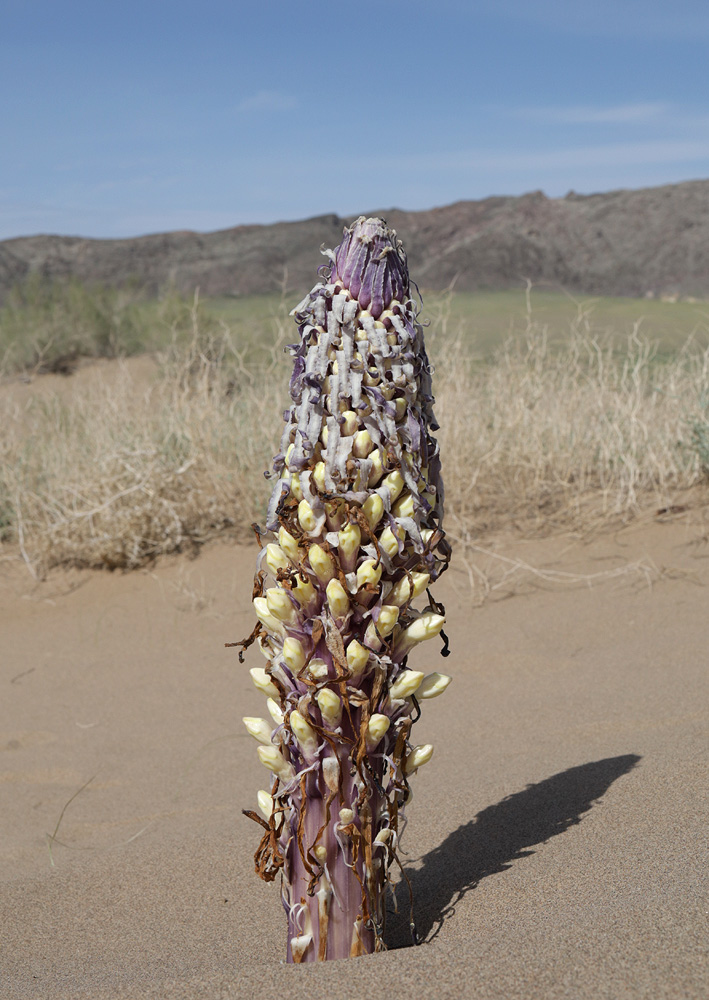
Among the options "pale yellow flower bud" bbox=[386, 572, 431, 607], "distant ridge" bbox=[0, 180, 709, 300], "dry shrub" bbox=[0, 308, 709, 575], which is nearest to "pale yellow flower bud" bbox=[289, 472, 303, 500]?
"pale yellow flower bud" bbox=[386, 572, 431, 607]

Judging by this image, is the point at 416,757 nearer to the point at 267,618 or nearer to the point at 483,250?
the point at 267,618

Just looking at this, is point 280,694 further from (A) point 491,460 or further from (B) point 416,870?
(A) point 491,460

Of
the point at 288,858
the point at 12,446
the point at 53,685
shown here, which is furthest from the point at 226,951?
the point at 12,446

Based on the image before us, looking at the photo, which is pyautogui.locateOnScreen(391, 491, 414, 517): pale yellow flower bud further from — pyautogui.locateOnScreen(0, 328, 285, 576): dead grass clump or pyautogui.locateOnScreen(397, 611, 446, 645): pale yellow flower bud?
pyautogui.locateOnScreen(0, 328, 285, 576): dead grass clump

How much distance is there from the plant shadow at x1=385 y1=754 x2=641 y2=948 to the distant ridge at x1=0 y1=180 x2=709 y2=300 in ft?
62.2

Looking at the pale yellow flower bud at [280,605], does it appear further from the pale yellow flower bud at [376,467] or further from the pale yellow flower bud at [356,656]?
the pale yellow flower bud at [376,467]

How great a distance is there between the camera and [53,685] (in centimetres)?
383

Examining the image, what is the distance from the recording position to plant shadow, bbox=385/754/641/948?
5.29 ft

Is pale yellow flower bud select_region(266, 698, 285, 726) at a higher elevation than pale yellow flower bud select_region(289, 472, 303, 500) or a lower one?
lower

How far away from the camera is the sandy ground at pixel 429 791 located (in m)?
1.30

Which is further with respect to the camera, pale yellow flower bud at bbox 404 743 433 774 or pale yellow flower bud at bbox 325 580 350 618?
pale yellow flower bud at bbox 404 743 433 774

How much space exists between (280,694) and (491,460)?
11.7 feet

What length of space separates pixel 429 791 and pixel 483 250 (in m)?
20.4

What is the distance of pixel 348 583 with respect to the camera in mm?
1391
